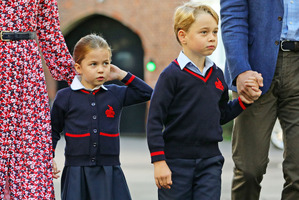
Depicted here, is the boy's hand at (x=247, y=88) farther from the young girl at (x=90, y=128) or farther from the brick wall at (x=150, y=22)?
the brick wall at (x=150, y=22)

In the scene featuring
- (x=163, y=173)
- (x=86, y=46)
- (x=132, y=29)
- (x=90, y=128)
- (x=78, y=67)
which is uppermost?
(x=132, y=29)

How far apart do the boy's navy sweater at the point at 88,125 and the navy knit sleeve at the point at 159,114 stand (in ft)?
1.31

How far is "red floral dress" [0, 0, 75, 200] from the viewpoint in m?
3.67

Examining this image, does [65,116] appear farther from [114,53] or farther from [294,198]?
[114,53]

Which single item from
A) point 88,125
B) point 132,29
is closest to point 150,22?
point 132,29

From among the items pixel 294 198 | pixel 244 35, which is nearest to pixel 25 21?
pixel 244 35

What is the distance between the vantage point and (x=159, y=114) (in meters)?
3.71

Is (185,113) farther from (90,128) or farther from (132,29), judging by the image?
(132,29)

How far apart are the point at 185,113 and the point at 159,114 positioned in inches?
6.2

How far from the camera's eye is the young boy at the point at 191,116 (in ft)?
12.3

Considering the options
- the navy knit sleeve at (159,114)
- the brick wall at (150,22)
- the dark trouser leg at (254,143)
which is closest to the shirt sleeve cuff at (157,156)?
the navy knit sleeve at (159,114)

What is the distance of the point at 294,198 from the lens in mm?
4094

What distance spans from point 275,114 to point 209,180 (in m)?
0.71

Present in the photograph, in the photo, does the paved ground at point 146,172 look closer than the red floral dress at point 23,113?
No
